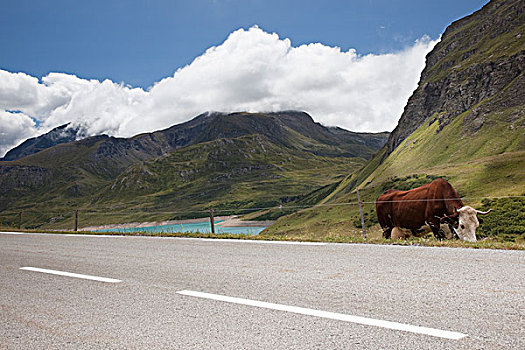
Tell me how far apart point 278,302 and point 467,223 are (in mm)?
14082

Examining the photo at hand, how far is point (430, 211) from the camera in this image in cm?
1972

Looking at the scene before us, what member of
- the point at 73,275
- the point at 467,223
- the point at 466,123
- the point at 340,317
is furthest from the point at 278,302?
the point at 466,123

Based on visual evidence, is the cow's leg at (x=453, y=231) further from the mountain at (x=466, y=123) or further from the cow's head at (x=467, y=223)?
the mountain at (x=466, y=123)

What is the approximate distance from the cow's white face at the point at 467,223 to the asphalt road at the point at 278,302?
7.72 m

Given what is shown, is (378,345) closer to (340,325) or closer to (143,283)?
(340,325)

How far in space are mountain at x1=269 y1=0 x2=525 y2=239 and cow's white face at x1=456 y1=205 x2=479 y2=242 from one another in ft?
122

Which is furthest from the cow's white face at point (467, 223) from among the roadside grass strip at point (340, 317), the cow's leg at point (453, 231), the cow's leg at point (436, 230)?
the roadside grass strip at point (340, 317)

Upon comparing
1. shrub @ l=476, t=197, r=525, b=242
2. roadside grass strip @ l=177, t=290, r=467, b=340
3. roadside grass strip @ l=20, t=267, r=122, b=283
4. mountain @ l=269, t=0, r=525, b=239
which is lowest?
shrub @ l=476, t=197, r=525, b=242

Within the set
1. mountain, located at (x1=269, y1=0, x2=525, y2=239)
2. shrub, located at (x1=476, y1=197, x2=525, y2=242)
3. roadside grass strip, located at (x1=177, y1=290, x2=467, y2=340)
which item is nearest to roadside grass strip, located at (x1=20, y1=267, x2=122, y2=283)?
roadside grass strip, located at (x1=177, y1=290, x2=467, y2=340)

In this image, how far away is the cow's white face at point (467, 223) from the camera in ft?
55.4

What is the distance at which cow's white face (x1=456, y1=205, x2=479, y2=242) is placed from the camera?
1688 cm

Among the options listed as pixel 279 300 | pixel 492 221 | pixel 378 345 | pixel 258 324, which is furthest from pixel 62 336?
pixel 492 221

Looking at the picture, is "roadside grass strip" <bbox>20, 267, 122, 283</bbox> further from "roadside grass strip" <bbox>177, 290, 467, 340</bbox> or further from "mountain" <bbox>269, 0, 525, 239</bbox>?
"mountain" <bbox>269, 0, 525, 239</bbox>

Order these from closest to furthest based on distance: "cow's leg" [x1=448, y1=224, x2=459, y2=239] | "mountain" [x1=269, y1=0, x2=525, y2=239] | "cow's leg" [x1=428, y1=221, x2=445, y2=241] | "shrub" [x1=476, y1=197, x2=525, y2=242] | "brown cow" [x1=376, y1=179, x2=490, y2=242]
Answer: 1. "brown cow" [x1=376, y1=179, x2=490, y2=242]
2. "cow's leg" [x1=448, y1=224, x2=459, y2=239]
3. "cow's leg" [x1=428, y1=221, x2=445, y2=241]
4. "shrub" [x1=476, y1=197, x2=525, y2=242]
5. "mountain" [x1=269, y1=0, x2=525, y2=239]
